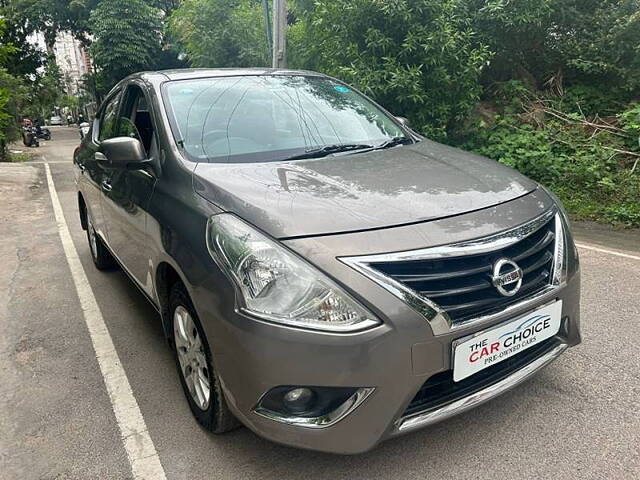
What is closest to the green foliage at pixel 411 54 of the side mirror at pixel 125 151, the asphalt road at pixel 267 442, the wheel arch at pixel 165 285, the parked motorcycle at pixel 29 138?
the asphalt road at pixel 267 442

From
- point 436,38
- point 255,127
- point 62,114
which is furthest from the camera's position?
point 62,114

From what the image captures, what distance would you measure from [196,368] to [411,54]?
21.8ft

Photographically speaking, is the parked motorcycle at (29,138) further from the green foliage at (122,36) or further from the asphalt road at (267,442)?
the asphalt road at (267,442)

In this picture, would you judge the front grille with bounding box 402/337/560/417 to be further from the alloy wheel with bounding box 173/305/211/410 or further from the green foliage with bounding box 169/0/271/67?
the green foliage with bounding box 169/0/271/67

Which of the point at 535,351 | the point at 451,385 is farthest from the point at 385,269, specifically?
the point at 535,351

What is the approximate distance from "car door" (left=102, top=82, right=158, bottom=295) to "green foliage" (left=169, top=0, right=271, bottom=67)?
9.22 m

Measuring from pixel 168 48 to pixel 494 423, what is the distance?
23442 mm

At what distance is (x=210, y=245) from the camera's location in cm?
206

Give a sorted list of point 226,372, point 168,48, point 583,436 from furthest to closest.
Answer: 1. point 168,48
2. point 583,436
3. point 226,372

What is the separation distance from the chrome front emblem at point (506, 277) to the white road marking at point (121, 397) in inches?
61.4

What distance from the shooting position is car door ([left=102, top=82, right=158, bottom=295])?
112 inches

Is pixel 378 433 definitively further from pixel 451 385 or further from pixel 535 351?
pixel 535 351

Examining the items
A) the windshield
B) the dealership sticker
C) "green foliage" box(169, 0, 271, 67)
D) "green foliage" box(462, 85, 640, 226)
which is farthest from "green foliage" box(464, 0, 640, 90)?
the dealership sticker

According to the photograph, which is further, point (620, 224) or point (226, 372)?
point (620, 224)
